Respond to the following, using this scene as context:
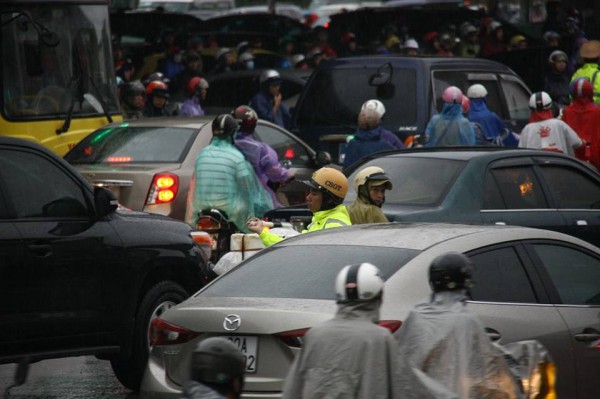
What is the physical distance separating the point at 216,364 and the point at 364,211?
19.3 ft

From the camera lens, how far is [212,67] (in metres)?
30.2

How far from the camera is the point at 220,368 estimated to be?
497 cm

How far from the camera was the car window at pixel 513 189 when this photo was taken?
500 inches

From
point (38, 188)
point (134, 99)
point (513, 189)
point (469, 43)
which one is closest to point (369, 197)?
point (38, 188)

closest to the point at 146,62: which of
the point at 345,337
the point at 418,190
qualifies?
the point at 418,190

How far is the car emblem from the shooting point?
7.57 m

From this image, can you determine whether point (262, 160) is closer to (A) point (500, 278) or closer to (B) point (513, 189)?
(B) point (513, 189)

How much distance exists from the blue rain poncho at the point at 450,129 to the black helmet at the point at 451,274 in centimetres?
998

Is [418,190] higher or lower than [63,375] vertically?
higher

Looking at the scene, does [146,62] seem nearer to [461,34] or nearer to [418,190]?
[461,34]

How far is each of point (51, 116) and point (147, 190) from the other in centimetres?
424

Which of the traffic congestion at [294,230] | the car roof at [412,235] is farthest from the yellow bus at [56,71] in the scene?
the car roof at [412,235]

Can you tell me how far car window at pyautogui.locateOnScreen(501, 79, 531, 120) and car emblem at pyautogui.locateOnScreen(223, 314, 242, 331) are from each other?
12357 millimetres

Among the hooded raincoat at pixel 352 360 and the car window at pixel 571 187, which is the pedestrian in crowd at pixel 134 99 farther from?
the hooded raincoat at pixel 352 360
